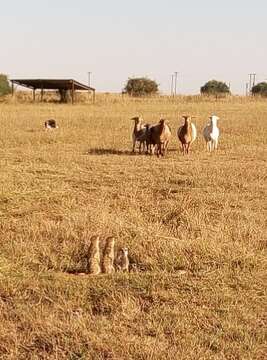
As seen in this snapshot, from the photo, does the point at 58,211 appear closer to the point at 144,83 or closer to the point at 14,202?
the point at 14,202

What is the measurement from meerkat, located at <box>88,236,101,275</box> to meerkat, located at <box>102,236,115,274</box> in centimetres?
6

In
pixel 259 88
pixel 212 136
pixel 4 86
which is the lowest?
pixel 212 136

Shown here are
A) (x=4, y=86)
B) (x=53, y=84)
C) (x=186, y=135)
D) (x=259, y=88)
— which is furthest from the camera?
(x=259, y=88)

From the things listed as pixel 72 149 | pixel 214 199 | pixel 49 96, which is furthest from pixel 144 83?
pixel 214 199

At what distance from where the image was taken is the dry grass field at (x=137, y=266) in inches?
167

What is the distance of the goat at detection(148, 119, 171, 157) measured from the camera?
51.5 ft

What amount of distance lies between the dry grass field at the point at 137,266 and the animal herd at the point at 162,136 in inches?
153

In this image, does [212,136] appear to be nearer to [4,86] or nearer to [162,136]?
[162,136]

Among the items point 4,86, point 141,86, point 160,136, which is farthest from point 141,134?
point 141,86

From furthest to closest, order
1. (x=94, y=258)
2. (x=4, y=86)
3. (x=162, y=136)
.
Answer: (x=4, y=86) → (x=162, y=136) → (x=94, y=258)

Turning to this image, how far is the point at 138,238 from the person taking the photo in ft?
21.2

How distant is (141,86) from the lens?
81.2 m

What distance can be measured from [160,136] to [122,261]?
1004 centimetres

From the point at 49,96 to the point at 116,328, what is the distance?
54709 millimetres
